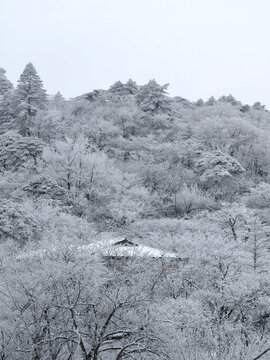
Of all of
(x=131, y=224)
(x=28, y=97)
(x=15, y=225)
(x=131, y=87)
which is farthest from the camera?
(x=131, y=87)

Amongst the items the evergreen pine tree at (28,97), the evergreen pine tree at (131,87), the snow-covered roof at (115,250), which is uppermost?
the evergreen pine tree at (131,87)

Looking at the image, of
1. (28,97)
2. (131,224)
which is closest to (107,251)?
(131,224)

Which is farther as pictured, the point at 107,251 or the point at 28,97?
the point at 28,97

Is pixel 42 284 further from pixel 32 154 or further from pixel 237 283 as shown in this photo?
pixel 32 154

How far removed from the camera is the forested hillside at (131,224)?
14.3m

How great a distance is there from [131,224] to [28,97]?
27190mm

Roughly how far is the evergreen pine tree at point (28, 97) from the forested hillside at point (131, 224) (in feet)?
0.61

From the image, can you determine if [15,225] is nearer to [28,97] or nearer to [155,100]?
[28,97]

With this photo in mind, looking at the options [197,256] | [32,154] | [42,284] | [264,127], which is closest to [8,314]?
[42,284]

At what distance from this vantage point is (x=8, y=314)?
16297 millimetres

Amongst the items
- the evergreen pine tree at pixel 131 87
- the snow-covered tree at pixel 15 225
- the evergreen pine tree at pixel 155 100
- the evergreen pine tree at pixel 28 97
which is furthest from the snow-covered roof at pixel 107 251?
the evergreen pine tree at pixel 131 87

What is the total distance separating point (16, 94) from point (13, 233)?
107ft

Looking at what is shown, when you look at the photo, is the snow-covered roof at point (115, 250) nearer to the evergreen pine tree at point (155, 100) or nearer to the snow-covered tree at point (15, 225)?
the snow-covered tree at point (15, 225)

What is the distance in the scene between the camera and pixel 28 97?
170 feet
